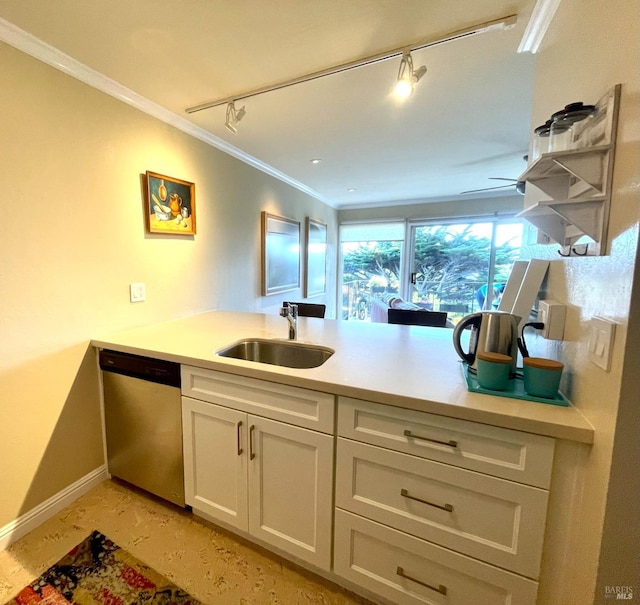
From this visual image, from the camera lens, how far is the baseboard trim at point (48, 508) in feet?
4.72

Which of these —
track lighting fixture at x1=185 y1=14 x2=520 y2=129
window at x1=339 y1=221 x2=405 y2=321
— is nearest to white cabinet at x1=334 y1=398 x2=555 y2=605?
track lighting fixture at x1=185 y1=14 x2=520 y2=129

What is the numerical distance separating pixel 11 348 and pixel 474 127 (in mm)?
3193

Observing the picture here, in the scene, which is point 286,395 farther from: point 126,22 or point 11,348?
point 126,22

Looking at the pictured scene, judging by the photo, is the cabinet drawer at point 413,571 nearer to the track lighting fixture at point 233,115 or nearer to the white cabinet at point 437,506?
the white cabinet at point 437,506

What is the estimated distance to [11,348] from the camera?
4.63 ft

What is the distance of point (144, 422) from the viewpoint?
1.64 metres

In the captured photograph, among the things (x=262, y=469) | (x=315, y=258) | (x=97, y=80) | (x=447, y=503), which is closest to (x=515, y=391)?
(x=447, y=503)

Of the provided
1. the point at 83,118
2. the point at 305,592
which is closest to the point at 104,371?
the point at 83,118

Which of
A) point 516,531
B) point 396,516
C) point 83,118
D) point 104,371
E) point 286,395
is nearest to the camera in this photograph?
point 516,531

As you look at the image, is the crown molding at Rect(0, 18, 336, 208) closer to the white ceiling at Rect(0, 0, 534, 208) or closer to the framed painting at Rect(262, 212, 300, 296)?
the white ceiling at Rect(0, 0, 534, 208)

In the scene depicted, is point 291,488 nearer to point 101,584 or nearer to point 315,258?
point 101,584

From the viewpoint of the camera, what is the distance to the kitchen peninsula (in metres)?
0.90

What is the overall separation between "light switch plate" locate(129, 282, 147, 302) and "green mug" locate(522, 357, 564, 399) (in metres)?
2.13

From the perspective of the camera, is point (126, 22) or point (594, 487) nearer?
point (594, 487)
